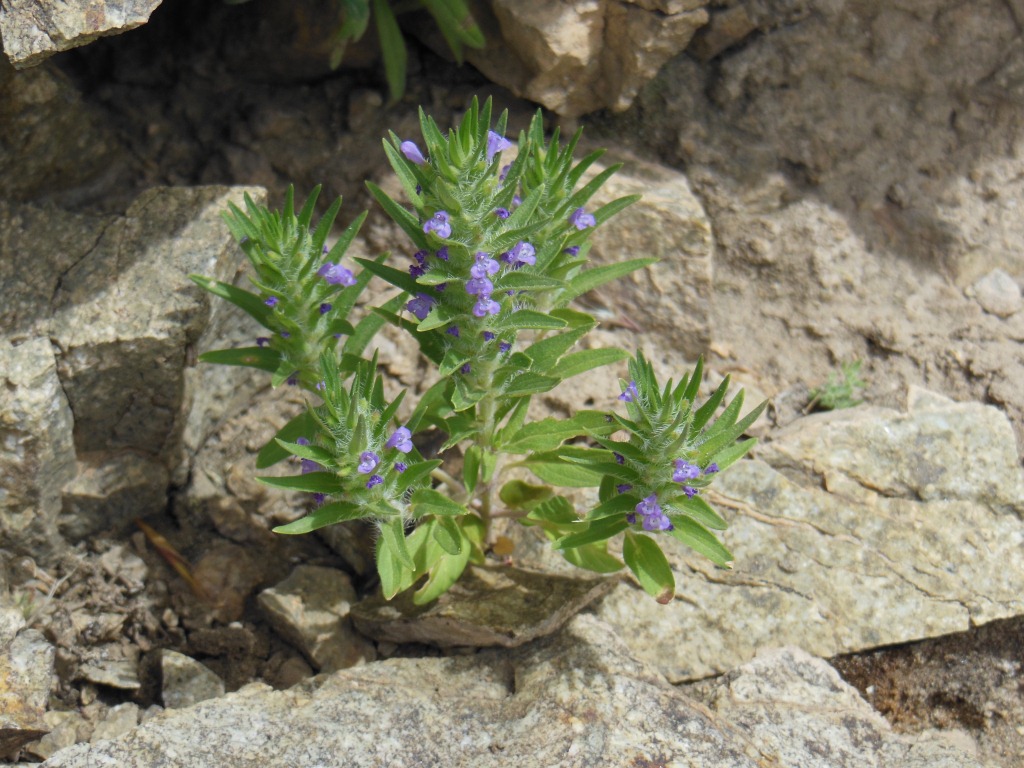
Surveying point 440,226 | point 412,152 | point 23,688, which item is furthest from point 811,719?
point 23,688

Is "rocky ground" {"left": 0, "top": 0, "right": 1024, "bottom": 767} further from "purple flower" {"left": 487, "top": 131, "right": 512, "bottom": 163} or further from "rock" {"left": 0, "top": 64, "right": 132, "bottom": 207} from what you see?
"purple flower" {"left": 487, "top": 131, "right": 512, "bottom": 163}

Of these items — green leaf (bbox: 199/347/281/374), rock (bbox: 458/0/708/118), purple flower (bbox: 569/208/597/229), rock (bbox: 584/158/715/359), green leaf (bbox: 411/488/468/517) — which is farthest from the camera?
rock (bbox: 584/158/715/359)

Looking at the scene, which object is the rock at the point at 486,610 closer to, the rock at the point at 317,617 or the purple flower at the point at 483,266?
the rock at the point at 317,617

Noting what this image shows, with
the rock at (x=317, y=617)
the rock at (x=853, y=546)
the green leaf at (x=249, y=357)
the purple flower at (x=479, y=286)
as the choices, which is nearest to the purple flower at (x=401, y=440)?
the purple flower at (x=479, y=286)

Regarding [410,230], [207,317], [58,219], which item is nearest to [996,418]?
[410,230]

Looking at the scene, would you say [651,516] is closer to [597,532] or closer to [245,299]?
[597,532]

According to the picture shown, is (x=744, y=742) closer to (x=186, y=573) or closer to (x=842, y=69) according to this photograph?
(x=186, y=573)

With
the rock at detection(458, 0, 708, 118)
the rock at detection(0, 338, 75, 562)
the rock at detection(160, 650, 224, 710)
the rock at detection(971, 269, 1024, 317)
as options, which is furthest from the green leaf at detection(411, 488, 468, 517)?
the rock at detection(971, 269, 1024, 317)

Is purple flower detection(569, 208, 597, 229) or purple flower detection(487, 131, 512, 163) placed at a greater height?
purple flower detection(569, 208, 597, 229)

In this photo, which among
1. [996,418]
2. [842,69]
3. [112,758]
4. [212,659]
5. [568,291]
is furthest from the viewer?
[842,69]
